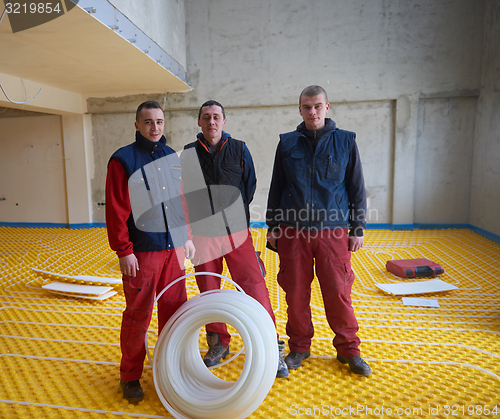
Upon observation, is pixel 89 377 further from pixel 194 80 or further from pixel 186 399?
pixel 194 80

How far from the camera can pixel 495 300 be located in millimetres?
3604

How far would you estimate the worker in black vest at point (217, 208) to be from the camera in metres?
2.40

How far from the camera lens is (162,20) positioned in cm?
586

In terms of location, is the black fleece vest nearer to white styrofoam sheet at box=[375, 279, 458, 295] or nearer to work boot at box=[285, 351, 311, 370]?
work boot at box=[285, 351, 311, 370]

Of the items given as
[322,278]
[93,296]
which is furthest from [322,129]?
[93,296]

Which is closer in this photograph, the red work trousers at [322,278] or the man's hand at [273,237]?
the red work trousers at [322,278]

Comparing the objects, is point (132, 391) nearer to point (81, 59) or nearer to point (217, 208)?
point (217, 208)

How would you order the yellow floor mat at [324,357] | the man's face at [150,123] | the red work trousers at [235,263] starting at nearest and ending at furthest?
1. the yellow floor mat at [324,357]
2. the man's face at [150,123]
3. the red work trousers at [235,263]

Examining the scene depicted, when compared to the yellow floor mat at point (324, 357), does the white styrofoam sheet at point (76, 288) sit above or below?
above

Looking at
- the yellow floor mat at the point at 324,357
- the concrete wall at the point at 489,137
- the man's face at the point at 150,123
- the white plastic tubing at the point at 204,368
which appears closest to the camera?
the white plastic tubing at the point at 204,368

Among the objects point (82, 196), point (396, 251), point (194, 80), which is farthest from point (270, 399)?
point (82, 196)

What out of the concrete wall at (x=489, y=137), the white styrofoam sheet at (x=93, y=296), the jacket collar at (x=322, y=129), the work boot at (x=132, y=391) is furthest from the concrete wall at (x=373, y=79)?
the work boot at (x=132, y=391)

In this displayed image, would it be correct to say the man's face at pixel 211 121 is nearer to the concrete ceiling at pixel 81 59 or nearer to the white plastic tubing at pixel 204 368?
the white plastic tubing at pixel 204 368

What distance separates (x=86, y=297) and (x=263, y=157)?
487cm
